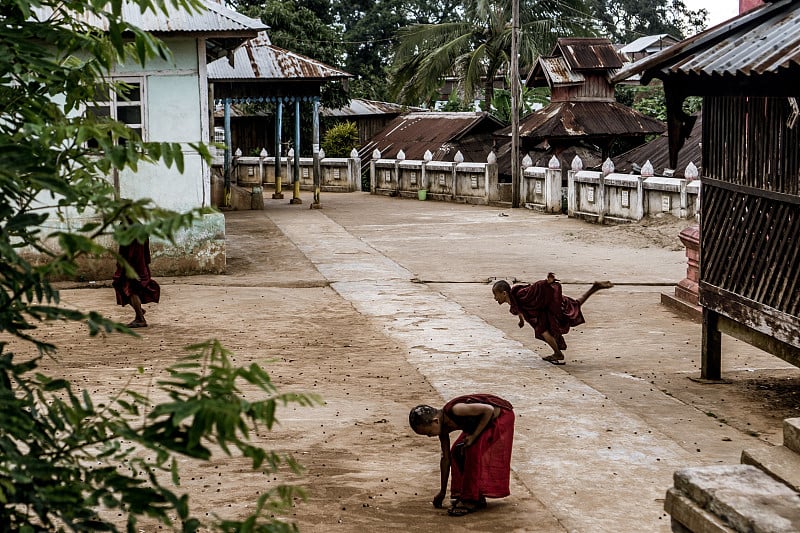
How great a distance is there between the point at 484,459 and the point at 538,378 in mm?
3839

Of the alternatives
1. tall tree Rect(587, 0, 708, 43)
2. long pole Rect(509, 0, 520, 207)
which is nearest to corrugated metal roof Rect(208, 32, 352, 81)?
long pole Rect(509, 0, 520, 207)

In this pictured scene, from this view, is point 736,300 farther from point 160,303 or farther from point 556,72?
point 556,72

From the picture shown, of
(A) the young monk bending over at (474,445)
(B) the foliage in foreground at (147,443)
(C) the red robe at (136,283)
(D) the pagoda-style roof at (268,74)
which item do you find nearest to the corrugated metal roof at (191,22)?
(C) the red robe at (136,283)

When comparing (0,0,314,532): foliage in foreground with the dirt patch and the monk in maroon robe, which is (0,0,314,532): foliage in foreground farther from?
the dirt patch

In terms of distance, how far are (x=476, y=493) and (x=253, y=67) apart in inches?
900

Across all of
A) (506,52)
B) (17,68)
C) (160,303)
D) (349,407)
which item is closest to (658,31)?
(506,52)

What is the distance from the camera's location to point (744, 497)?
4969mm

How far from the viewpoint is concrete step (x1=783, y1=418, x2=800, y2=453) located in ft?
19.0

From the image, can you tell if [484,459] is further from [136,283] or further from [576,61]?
[576,61]

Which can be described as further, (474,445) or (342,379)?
(342,379)

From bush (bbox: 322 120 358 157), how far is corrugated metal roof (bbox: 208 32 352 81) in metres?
11.7

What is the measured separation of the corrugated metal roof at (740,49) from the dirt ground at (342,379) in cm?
286

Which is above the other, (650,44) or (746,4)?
(650,44)

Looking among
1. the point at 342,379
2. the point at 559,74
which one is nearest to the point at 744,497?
A: the point at 342,379
